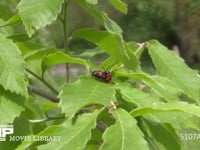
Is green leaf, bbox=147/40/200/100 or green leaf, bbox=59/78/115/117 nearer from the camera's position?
green leaf, bbox=59/78/115/117

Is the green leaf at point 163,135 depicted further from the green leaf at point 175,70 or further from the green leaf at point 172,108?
the green leaf at point 175,70

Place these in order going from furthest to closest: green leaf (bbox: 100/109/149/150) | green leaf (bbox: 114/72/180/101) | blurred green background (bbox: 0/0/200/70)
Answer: blurred green background (bbox: 0/0/200/70) → green leaf (bbox: 114/72/180/101) → green leaf (bbox: 100/109/149/150)

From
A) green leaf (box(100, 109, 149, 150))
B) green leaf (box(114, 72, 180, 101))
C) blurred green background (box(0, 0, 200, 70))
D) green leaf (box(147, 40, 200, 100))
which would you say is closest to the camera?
green leaf (box(100, 109, 149, 150))

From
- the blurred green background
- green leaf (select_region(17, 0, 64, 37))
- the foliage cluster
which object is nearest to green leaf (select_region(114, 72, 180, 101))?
the foliage cluster

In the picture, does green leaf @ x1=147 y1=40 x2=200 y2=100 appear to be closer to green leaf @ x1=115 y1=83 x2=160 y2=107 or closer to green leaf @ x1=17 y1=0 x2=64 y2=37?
green leaf @ x1=115 y1=83 x2=160 y2=107

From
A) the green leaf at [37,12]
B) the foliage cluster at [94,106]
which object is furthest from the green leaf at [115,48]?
the green leaf at [37,12]

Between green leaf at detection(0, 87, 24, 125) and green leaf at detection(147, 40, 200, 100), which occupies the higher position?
green leaf at detection(0, 87, 24, 125)

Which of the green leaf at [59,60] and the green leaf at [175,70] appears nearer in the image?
the green leaf at [59,60]
